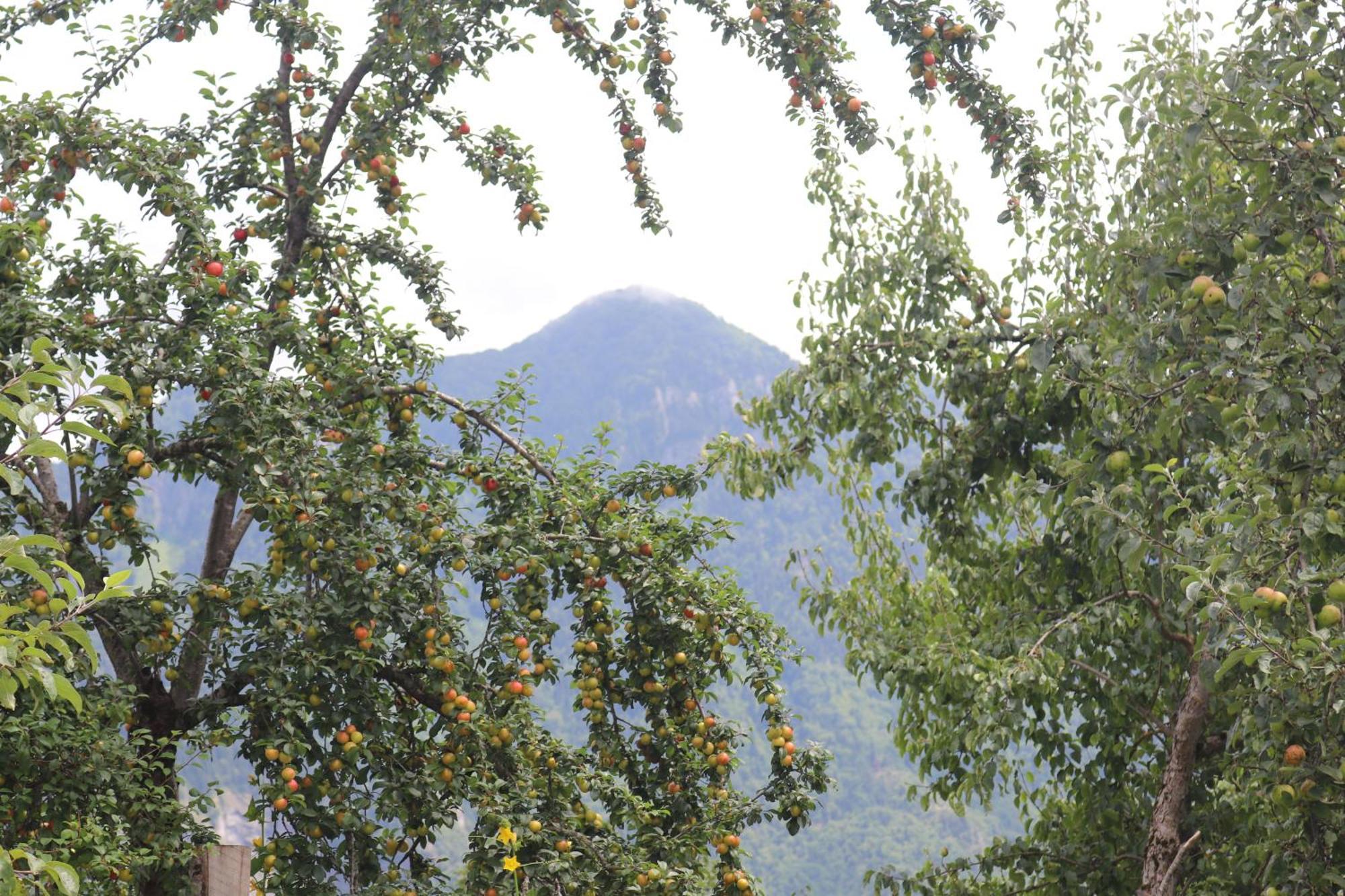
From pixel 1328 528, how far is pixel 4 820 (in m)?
3.86

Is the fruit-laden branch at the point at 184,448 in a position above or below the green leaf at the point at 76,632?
above

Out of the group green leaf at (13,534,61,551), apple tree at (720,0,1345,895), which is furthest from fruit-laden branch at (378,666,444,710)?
green leaf at (13,534,61,551)

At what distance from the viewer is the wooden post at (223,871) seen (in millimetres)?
4500

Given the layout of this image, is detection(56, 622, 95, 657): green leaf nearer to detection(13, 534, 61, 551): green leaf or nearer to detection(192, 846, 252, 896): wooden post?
detection(13, 534, 61, 551): green leaf

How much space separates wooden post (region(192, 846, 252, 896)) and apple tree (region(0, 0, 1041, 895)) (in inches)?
8.5

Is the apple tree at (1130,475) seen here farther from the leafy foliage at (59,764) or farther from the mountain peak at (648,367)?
the mountain peak at (648,367)

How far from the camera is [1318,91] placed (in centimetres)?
337

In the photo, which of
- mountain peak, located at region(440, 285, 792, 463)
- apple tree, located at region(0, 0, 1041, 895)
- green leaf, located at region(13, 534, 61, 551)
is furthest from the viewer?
mountain peak, located at region(440, 285, 792, 463)

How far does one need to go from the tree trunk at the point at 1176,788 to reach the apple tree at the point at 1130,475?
1cm

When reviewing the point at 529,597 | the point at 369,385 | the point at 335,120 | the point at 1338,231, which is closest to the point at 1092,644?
the point at 1338,231

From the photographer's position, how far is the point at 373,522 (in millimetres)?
4715

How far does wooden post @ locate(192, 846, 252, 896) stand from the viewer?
177 inches

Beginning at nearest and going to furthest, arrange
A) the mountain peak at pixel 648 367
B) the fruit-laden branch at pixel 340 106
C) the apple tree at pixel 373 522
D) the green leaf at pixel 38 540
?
the green leaf at pixel 38 540, the apple tree at pixel 373 522, the fruit-laden branch at pixel 340 106, the mountain peak at pixel 648 367

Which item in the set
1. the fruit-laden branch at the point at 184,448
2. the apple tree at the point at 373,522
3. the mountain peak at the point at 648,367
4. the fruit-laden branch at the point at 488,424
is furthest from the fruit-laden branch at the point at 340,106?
the mountain peak at the point at 648,367
